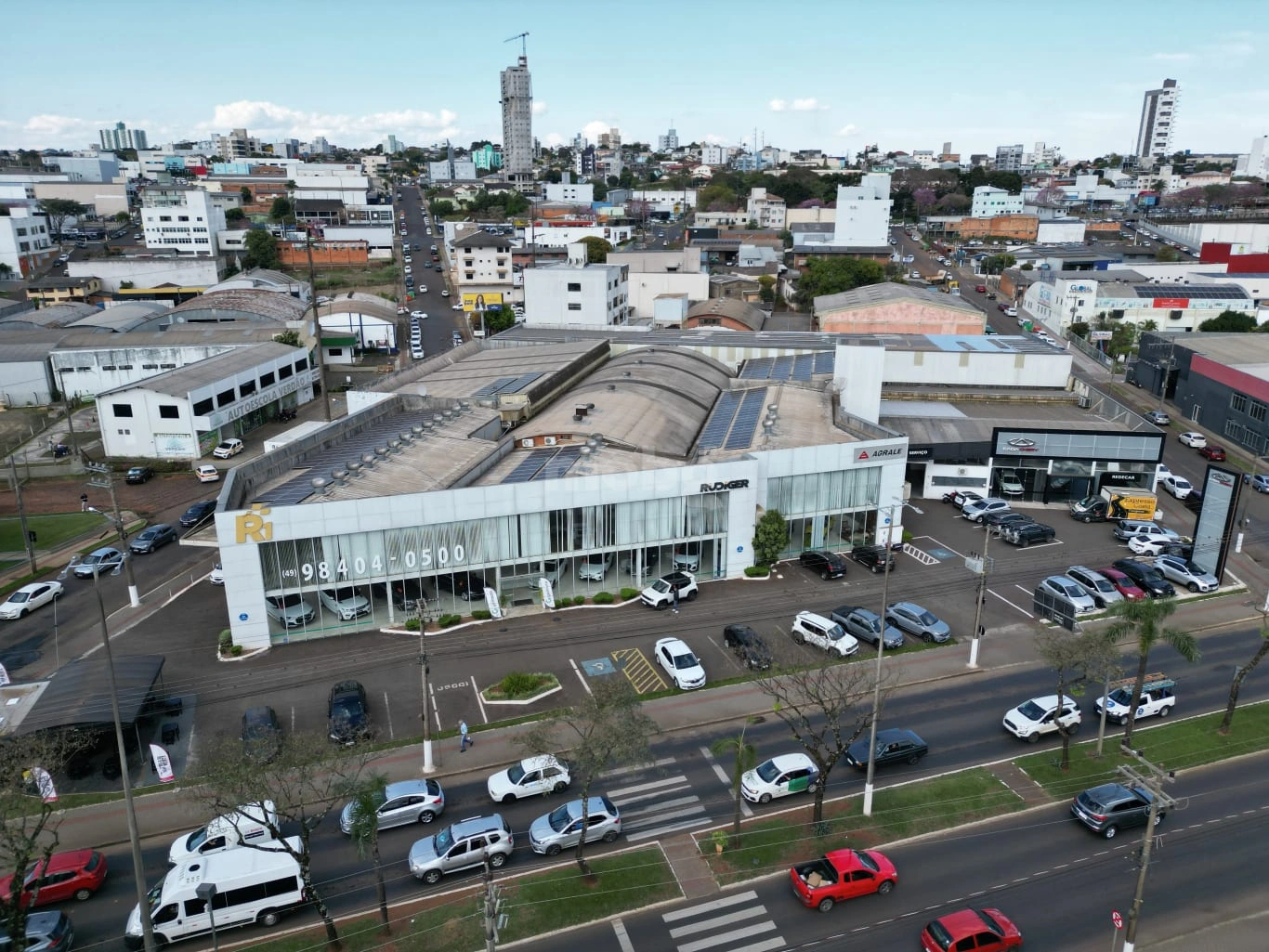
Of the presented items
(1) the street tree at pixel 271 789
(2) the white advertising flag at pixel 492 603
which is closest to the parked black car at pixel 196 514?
(2) the white advertising flag at pixel 492 603

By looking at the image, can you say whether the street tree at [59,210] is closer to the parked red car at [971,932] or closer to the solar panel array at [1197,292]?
the solar panel array at [1197,292]

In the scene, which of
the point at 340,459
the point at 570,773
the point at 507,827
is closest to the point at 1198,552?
the point at 570,773

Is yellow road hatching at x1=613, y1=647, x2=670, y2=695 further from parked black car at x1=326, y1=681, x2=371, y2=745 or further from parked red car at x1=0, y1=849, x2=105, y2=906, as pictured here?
parked red car at x1=0, y1=849, x2=105, y2=906

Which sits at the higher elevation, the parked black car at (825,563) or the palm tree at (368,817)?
the palm tree at (368,817)

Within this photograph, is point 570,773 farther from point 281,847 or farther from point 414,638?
point 414,638

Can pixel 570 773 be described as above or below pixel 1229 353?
below

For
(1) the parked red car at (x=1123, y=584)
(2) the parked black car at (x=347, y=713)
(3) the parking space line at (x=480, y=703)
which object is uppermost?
(1) the parked red car at (x=1123, y=584)

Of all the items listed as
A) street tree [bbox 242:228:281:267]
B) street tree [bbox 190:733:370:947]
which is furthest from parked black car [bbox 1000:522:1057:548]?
street tree [bbox 242:228:281:267]
